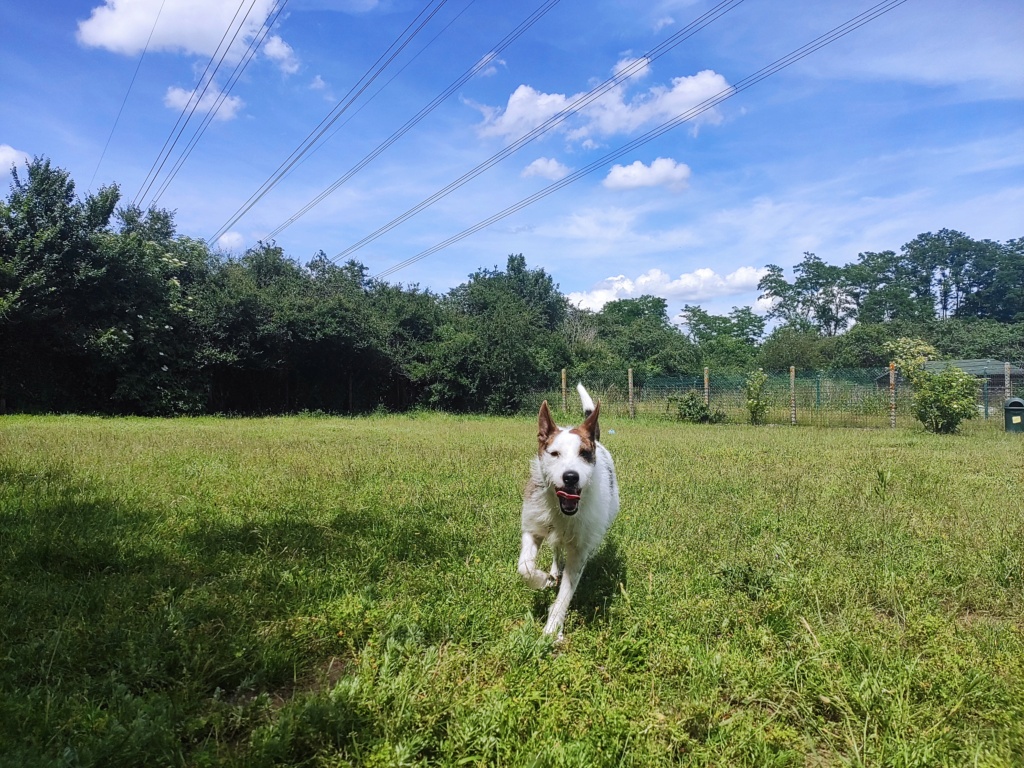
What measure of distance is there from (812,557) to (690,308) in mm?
65923

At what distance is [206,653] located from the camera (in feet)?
8.85

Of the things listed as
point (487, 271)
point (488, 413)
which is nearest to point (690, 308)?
point (487, 271)

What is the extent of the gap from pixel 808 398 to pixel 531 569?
1812cm

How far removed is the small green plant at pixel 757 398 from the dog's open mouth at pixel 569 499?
17262mm

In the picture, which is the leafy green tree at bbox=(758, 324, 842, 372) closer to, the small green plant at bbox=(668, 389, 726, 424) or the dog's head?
the small green plant at bbox=(668, 389, 726, 424)

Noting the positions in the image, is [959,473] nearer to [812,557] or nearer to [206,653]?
[812,557]

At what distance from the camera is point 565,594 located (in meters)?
3.41

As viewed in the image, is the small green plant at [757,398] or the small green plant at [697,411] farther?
the small green plant at [697,411]

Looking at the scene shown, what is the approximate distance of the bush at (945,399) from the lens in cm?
1472

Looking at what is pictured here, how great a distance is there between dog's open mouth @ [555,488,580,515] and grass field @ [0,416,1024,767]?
670 millimetres

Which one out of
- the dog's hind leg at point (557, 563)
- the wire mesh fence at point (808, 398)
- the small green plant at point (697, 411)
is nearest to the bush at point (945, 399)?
the wire mesh fence at point (808, 398)

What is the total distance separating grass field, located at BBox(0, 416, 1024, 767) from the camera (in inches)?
89.3

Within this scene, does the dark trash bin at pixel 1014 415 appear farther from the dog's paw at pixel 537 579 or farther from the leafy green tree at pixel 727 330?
the leafy green tree at pixel 727 330

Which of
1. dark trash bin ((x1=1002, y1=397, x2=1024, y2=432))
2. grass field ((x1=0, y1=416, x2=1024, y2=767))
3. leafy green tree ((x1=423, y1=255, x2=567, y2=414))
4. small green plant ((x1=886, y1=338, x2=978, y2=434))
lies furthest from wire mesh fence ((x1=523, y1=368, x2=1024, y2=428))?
grass field ((x1=0, y1=416, x2=1024, y2=767))
